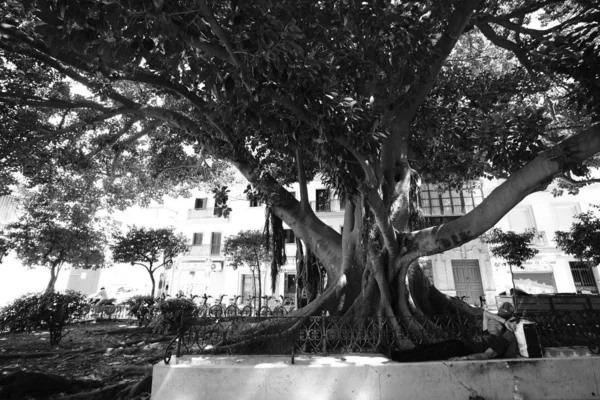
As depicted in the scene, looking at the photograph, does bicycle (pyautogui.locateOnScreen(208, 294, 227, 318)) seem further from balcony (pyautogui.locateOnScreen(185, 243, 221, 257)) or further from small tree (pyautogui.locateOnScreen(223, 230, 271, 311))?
balcony (pyautogui.locateOnScreen(185, 243, 221, 257))

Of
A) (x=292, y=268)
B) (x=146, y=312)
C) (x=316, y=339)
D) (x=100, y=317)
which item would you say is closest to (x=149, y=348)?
(x=146, y=312)

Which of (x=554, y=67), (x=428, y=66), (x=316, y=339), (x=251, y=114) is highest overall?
(x=428, y=66)

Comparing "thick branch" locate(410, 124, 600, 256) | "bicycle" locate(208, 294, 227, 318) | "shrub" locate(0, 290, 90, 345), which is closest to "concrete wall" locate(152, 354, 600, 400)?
"bicycle" locate(208, 294, 227, 318)

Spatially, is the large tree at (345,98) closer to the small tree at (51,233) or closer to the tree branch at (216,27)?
the tree branch at (216,27)

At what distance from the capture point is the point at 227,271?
23.2 m

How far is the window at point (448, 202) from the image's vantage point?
20.0 metres

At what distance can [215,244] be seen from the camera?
23.8 meters

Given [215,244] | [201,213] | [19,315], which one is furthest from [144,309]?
[201,213]

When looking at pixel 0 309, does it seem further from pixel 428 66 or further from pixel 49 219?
pixel 428 66

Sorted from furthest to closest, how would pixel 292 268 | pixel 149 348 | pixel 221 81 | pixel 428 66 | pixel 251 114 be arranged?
1. pixel 292 268
2. pixel 149 348
3. pixel 428 66
4. pixel 251 114
5. pixel 221 81

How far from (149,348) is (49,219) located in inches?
318

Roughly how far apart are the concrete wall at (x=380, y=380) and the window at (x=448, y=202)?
15.8 m

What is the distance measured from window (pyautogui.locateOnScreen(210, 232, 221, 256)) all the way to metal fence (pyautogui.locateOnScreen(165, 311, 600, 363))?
1830 centimetres

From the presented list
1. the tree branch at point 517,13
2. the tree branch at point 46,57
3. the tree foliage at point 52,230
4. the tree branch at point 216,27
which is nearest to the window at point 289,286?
the tree foliage at point 52,230
